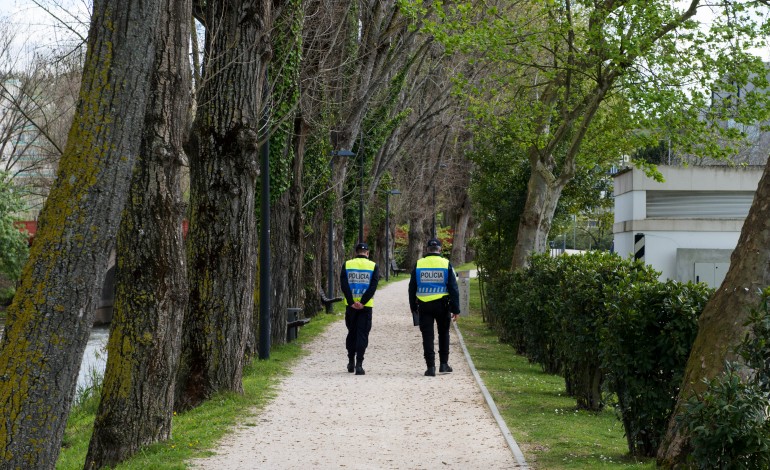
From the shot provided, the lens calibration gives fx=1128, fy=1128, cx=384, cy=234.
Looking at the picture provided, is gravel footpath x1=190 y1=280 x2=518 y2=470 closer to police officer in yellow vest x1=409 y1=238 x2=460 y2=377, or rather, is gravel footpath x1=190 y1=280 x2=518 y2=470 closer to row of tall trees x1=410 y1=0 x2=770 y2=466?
police officer in yellow vest x1=409 y1=238 x2=460 y2=377

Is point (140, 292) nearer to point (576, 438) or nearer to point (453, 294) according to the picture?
point (576, 438)

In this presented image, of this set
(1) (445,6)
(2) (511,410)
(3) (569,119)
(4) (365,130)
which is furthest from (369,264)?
(4) (365,130)

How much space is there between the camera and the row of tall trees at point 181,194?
18.8 ft

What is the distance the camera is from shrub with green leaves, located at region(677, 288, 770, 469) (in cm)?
630

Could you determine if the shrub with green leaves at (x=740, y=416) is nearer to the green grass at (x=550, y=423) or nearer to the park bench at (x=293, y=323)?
the green grass at (x=550, y=423)

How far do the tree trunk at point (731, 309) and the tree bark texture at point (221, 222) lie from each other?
666 centimetres

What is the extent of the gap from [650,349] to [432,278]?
7340mm

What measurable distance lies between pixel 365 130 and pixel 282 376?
17.1m

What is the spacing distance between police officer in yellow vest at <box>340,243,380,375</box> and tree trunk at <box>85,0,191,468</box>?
21.4ft

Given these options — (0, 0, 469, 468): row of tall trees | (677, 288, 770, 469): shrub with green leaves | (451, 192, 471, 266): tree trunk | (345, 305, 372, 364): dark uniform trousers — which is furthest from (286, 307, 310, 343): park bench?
(451, 192, 471, 266): tree trunk

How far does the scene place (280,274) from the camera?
21250 millimetres

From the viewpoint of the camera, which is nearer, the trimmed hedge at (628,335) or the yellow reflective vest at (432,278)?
the trimmed hedge at (628,335)

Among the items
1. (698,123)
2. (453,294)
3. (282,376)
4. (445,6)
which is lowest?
(282,376)

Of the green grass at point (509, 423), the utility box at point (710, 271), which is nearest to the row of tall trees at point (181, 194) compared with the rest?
the green grass at point (509, 423)
